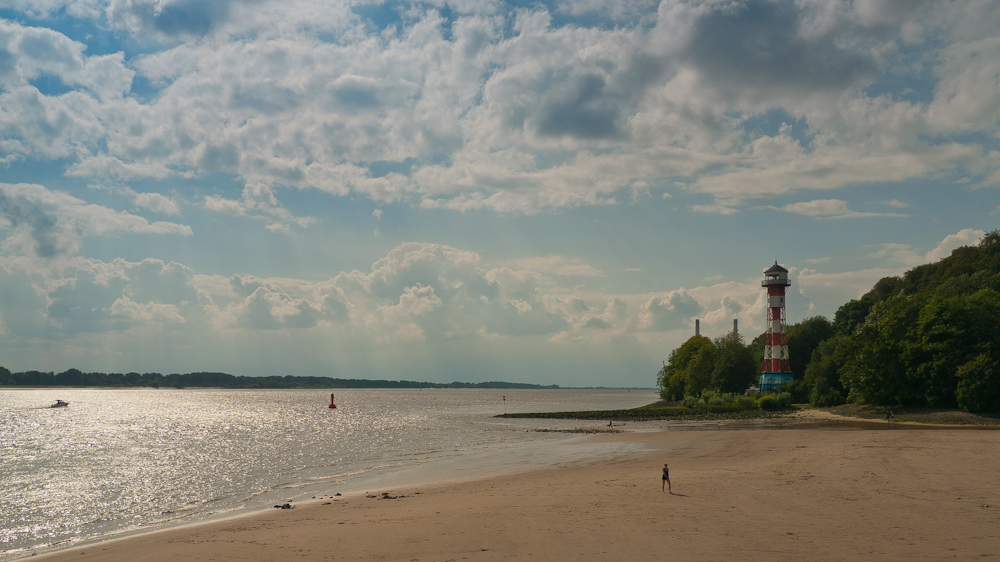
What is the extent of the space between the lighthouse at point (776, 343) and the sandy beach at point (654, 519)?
2350 inches

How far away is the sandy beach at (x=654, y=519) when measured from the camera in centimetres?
1689

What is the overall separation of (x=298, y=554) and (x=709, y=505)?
46.7ft

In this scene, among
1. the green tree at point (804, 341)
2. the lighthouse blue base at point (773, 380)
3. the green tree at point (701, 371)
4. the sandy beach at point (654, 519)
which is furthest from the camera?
the green tree at point (701, 371)

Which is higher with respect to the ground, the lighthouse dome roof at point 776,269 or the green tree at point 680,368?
the lighthouse dome roof at point 776,269

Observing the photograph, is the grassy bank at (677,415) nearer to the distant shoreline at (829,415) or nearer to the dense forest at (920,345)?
the distant shoreline at (829,415)

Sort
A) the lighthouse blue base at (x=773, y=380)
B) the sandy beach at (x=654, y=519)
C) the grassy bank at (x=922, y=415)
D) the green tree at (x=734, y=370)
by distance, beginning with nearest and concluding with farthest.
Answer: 1. the sandy beach at (x=654, y=519)
2. the grassy bank at (x=922, y=415)
3. the lighthouse blue base at (x=773, y=380)
4. the green tree at (x=734, y=370)

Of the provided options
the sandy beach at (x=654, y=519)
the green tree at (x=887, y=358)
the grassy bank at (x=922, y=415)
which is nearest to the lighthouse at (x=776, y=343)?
the grassy bank at (x=922, y=415)

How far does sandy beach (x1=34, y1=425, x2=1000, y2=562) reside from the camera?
1689 cm

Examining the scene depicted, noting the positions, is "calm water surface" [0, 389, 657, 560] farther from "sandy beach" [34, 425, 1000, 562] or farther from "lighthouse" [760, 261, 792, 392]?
"lighthouse" [760, 261, 792, 392]

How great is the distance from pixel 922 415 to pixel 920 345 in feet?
23.9

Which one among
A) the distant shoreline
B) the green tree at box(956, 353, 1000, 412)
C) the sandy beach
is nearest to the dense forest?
the green tree at box(956, 353, 1000, 412)

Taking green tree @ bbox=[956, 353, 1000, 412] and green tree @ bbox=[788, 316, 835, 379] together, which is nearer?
green tree @ bbox=[956, 353, 1000, 412]

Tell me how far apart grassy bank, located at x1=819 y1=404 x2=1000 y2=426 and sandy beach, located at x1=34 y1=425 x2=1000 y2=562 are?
88.5 ft

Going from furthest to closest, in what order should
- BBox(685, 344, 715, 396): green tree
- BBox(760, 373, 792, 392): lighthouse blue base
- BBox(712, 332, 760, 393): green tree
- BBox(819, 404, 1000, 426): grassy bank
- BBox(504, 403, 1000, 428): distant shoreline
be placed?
BBox(685, 344, 715, 396): green tree, BBox(712, 332, 760, 393): green tree, BBox(760, 373, 792, 392): lighthouse blue base, BBox(504, 403, 1000, 428): distant shoreline, BBox(819, 404, 1000, 426): grassy bank
